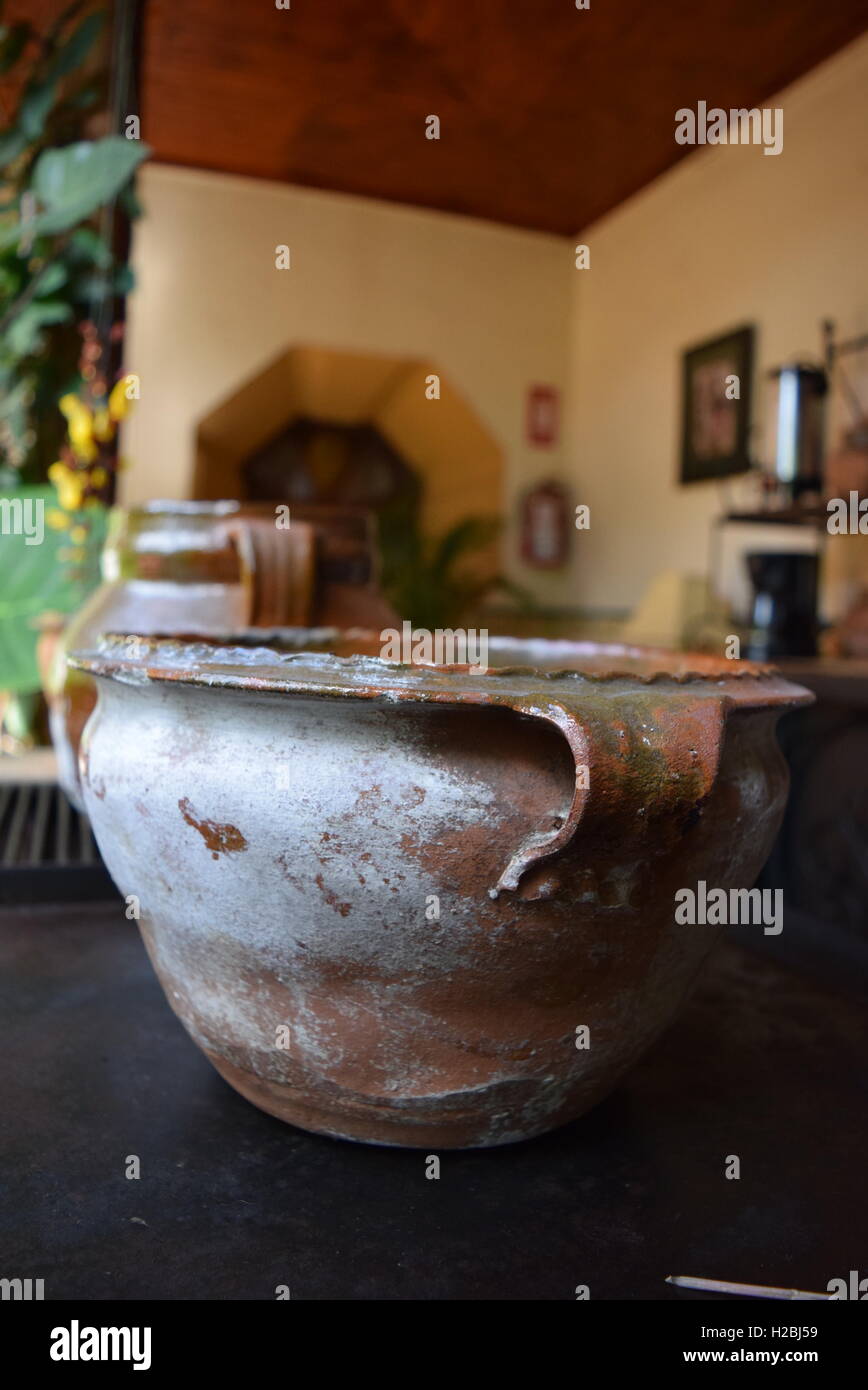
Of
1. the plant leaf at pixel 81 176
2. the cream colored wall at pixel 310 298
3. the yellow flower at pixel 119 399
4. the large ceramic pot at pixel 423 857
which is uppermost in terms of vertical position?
the cream colored wall at pixel 310 298

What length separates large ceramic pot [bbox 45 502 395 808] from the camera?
88 centimetres

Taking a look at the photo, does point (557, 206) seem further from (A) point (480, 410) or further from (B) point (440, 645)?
(B) point (440, 645)

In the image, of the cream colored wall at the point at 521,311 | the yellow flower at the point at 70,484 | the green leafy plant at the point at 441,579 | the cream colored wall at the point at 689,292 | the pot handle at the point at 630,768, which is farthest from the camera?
the green leafy plant at the point at 441,579

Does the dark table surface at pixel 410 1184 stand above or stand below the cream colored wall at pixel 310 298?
below

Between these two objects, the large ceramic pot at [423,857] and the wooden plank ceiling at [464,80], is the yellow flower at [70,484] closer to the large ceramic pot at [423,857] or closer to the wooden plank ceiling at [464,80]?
the large ceramic pot at [423,857]

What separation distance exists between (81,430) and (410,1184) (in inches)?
66.9

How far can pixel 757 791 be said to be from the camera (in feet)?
1.78

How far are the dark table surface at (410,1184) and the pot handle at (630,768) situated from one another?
6.5 inches

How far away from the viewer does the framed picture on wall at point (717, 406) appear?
5180 mm

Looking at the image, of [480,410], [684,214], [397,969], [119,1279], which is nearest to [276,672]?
[397,969]

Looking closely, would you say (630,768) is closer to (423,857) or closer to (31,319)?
(423,857)

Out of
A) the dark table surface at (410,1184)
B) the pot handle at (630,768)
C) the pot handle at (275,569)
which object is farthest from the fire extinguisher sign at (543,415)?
the pot handle at (630,768)

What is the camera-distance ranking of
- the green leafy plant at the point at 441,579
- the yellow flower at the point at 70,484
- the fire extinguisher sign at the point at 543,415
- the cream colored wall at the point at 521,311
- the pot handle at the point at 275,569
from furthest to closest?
the fire extinguisher sign at the point at 543,415
the green leafy plant at the point at 441,579
the cream colored wall at the point at 521,311
the yellow flower at the point at 70,484
the pot handle at the point at 275,569

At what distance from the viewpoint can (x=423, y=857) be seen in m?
0.47
